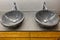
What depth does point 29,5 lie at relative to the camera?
5.62ft

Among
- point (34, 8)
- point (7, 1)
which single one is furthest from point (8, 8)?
point (34, 8)

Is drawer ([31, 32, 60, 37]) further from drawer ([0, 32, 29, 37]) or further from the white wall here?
the white wall

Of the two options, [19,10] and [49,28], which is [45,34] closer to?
[49,28]

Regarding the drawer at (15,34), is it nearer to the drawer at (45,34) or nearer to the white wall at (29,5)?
the drawer at (45,34)

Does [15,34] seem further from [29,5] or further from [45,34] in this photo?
[29,5]

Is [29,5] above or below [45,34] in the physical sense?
above

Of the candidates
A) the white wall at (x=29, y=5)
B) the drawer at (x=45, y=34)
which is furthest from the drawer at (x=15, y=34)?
the white wall at (x=29, y=5)

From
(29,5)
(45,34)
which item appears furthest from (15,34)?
(29,5)

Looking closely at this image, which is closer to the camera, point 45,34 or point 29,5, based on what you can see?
point 45,34

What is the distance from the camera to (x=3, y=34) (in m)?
1.46

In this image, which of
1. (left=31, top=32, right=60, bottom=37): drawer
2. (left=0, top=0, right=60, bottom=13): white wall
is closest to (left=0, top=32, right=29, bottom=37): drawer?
(left=31, top=32, right=60, bottom=37): drawer

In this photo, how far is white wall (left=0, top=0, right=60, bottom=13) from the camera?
1683mm

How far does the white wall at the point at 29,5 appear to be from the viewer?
1683 millimetres

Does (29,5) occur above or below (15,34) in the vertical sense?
above
